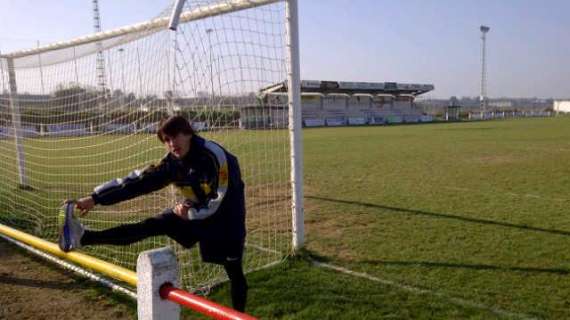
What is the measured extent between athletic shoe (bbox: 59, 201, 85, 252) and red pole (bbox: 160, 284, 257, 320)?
130 centimetres

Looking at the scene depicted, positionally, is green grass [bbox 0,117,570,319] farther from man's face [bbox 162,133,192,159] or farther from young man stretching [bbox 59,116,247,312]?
man's face [bbox 162,133,192,159]

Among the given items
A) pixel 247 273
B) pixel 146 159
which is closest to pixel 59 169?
pixel 146 159

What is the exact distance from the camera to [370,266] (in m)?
5.02

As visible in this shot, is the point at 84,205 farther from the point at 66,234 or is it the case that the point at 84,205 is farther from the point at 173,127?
the point at 173,127

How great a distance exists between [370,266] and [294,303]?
128 cm

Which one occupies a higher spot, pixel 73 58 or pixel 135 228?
pixel 73 58

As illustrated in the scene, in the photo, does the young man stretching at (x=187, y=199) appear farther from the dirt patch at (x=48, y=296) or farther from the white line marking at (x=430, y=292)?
the white line marking at (x=430, y=292)

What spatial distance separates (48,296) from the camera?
451 centimetres

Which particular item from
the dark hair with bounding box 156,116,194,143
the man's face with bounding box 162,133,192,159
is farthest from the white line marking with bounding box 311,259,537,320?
the dark hair with bounding box 156,116,194,143

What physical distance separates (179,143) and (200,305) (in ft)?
4.69

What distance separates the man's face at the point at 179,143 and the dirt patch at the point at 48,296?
181 centimetres

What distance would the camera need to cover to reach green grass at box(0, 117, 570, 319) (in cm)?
401

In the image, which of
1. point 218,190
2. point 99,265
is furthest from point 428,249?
point 99,265

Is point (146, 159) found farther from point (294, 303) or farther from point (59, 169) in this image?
point (59, 169)
